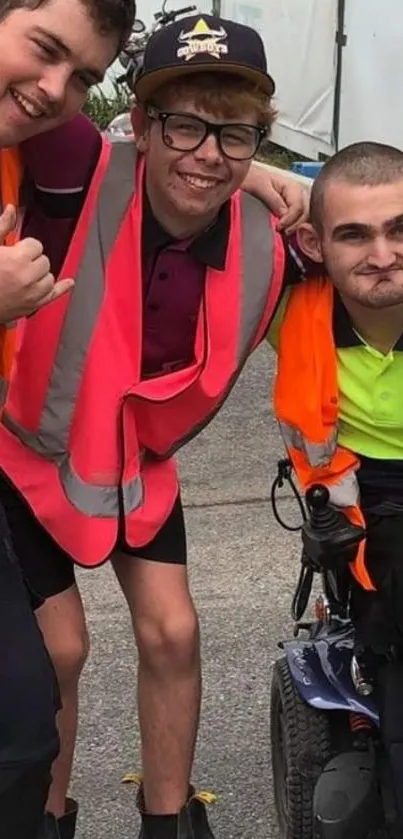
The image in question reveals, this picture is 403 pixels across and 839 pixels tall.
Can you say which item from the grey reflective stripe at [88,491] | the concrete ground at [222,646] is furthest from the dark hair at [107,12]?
the concrete ground at [222,646]

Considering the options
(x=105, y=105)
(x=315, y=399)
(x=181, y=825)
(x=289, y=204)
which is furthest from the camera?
(x=105, y=105)

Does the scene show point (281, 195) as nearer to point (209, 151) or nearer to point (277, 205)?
point (277, 205)

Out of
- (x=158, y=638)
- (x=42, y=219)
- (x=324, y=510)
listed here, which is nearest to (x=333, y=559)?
(x=324, y=510)

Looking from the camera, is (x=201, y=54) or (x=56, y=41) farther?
(x=201, y=54)

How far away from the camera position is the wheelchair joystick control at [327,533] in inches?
103

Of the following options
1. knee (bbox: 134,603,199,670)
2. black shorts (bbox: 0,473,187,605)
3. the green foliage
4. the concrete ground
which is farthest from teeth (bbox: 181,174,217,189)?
the green foliage

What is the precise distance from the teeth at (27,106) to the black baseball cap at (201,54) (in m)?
0.32

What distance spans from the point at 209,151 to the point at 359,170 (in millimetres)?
288

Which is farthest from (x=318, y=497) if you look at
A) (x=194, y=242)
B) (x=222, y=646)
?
→ (x=222, y=646)

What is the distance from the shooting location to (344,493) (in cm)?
270

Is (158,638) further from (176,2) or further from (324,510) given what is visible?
(176,2)

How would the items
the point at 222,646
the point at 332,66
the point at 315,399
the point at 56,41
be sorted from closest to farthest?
the point at 56,41 < the point at 315,399 < the point at 222,646 < the point at 332,66

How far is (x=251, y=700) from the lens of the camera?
377cm

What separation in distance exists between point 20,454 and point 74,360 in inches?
9.4
